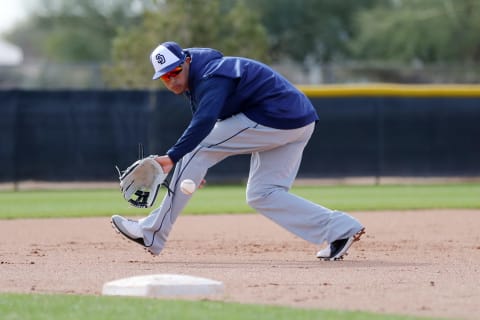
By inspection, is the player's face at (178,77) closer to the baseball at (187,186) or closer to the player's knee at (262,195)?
the baseball at (187,186)

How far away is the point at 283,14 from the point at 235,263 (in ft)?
119

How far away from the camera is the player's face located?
21.6ft

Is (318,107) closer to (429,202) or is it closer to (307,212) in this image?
(429,202)

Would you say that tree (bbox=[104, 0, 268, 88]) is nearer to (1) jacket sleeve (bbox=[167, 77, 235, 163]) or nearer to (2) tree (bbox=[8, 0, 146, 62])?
(1) jacket sleeve (bbox=[167, 77, 235, 163])

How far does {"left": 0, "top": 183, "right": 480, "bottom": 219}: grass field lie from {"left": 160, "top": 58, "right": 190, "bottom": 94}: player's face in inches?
216

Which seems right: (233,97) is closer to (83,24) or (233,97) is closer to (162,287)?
(162,287)

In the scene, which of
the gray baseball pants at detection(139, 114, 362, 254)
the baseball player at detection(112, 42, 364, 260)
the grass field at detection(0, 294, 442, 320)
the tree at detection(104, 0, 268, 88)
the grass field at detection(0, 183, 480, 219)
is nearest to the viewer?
the grass field at detection(0, 294, 442, 320)

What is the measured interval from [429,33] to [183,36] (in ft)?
60.6

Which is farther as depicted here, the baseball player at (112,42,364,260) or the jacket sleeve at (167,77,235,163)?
the baseball player at (112,42,364,260)

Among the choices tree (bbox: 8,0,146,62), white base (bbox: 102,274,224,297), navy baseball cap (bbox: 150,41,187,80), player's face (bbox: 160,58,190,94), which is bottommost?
tree (bbox: 8,0,146,62)

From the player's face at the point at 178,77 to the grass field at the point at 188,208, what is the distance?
6.15ft

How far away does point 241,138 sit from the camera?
267 inches

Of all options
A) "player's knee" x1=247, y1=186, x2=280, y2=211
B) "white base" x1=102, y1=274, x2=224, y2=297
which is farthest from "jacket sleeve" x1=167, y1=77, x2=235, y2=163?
"white base" x1=102, y1=274, x2=224, y2=297

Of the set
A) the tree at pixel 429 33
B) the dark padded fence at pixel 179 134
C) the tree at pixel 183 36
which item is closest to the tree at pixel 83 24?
the tree at pixel 429 33
